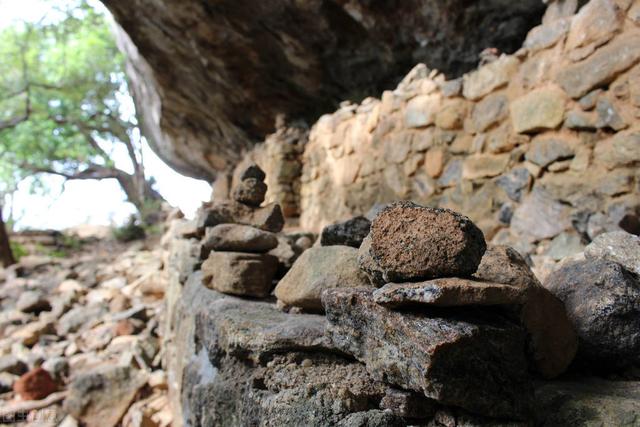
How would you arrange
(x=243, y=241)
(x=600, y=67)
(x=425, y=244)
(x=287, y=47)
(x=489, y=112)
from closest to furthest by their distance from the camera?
(x=425, y=244) < (x=243, y=241) < (x=600, y=67) < (x=489, y=112) < (x=287, y=47)

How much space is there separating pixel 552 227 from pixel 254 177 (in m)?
1.55

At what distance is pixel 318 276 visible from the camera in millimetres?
1433

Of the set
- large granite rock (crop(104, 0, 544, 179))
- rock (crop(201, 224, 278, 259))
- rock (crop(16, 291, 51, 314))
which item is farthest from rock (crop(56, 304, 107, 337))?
rock (crop(201, 224, 278, 259))

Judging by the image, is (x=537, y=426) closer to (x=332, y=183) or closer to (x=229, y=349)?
(x=229, y=349)

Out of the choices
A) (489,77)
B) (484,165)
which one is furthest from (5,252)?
(489,77)

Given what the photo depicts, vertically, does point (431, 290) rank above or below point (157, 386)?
above

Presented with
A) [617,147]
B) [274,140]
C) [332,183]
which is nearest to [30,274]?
[274,140]

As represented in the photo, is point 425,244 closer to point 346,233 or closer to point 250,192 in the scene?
point 346,233

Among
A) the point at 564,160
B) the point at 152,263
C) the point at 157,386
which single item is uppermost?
the point at 564,160

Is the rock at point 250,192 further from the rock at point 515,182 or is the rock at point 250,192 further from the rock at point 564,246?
the rock at point 564,246

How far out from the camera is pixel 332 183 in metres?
4.48

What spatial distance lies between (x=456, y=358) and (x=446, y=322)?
67mm

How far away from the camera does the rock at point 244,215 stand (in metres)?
2.30

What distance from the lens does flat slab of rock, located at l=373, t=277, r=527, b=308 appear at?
2.75 feet
